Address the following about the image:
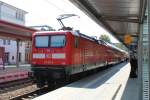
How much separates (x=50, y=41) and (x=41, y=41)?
55cm

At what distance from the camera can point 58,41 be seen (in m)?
17.9

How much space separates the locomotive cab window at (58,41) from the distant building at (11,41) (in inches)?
2020

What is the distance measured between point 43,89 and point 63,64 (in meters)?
1.67

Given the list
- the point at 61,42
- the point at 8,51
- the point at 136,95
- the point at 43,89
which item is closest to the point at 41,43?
the point at 61,42

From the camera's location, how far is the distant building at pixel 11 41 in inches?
2862

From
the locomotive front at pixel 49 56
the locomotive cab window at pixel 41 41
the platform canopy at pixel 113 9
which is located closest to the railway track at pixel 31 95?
the locomotive front at pixel 49 56

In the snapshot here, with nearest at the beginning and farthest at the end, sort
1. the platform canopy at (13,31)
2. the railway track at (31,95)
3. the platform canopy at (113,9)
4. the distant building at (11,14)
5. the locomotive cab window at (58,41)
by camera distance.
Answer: the railway track at (31,95)
the platform canopy at (113,9)
the locomotive cab window at (58,41)
the platform canopy at (13,31)
the distant building at (11,14)

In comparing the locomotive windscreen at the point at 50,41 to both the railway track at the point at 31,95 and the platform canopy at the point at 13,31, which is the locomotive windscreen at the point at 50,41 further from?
the platform canopy at the point at 13,31

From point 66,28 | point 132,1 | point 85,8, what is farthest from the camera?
point 66,28

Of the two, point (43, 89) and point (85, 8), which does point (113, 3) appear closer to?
point (85, 8)

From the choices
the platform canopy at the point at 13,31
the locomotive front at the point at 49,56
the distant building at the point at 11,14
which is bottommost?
the locomotive front at the point at 49,56

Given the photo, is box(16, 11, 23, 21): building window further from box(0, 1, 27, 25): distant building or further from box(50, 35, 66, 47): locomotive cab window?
box(50, 35, 66, 47): locomotive cab window

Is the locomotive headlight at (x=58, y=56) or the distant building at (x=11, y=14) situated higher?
the distant building at (x=11, y=14)

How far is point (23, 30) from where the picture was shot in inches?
1091
